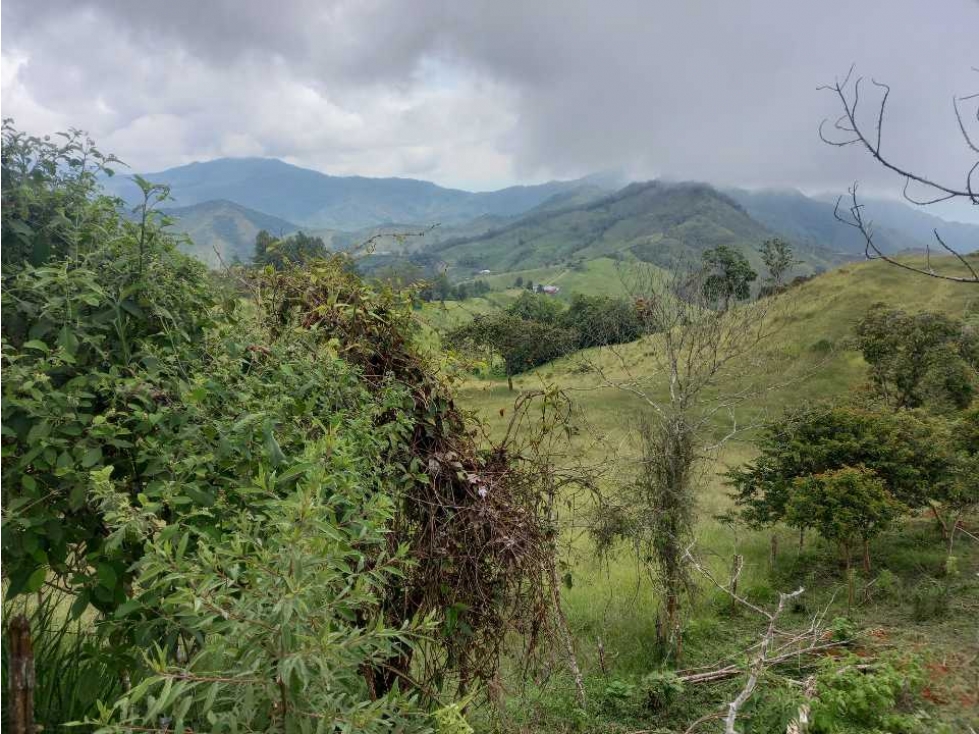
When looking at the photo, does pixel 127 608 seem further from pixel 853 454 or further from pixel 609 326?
pixel 853 454

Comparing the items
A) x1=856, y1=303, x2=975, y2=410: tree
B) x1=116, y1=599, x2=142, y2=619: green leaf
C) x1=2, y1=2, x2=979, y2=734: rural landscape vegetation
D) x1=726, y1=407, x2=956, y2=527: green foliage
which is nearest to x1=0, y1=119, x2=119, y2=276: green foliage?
x1=2, y1=2, x2=979, y2=734: rural landscape vegetation

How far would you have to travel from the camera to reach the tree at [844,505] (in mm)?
8961

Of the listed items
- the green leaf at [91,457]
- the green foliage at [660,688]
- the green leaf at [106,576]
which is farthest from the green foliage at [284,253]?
the green foliage at [660,688]

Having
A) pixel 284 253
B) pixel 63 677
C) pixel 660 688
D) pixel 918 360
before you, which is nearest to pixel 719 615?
pixel 660 688

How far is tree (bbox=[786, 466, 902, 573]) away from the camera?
8.96 meters

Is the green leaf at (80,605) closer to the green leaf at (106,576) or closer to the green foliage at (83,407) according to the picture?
the green foliage at (83,407)

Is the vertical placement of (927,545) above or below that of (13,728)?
below

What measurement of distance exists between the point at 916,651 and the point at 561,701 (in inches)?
177

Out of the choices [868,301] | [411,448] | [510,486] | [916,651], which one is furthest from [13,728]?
[868,301]

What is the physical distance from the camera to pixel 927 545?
38.0 feet

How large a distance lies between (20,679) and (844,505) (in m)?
10.1

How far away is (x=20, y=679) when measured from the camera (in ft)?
7.61

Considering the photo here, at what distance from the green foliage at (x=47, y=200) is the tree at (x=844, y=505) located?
32.4ft

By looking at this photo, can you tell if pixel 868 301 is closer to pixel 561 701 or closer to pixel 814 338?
pixel 814 338
